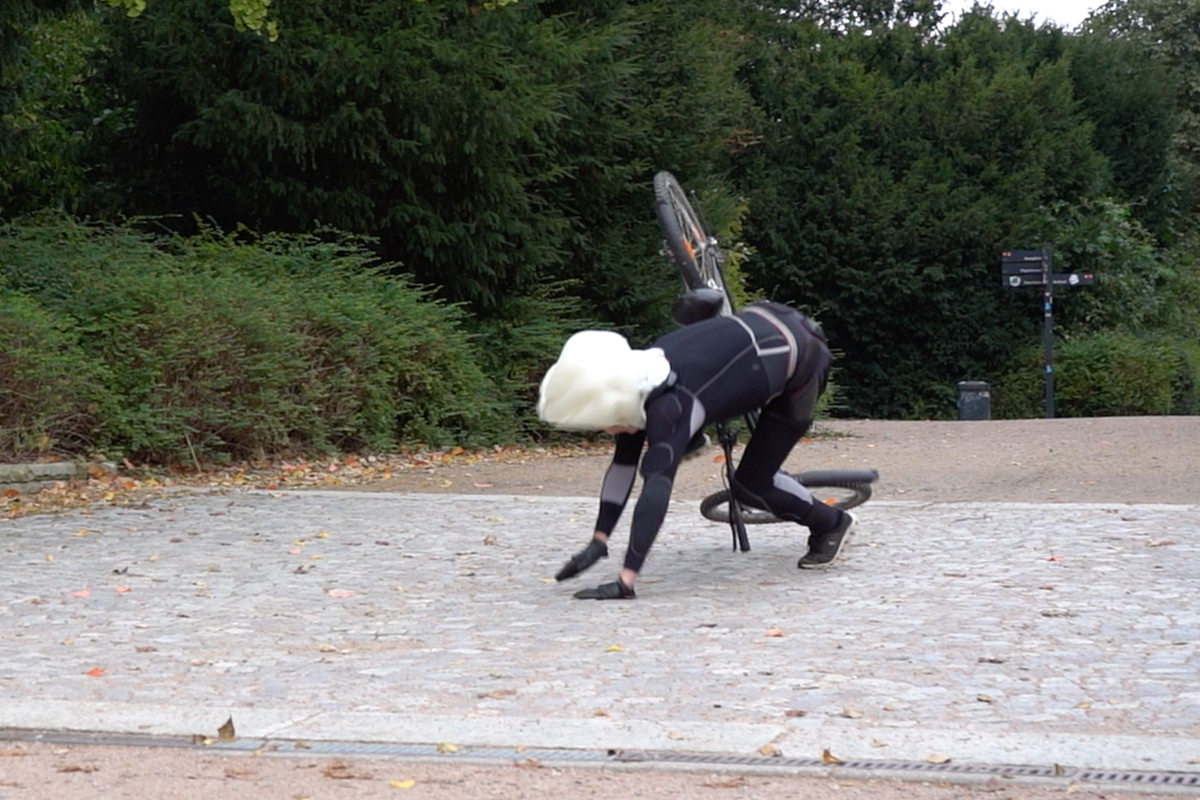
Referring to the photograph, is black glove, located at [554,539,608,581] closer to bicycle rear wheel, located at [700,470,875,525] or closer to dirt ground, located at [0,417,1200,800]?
bicycle rear wheel, located at [700,470,875,525]

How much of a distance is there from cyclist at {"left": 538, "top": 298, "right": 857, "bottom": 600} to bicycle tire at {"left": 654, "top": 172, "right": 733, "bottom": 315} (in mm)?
712

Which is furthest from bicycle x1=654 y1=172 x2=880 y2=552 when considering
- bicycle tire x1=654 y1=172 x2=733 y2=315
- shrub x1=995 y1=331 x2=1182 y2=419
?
shrub x1=995 y1=331 x2=1182 y2=419

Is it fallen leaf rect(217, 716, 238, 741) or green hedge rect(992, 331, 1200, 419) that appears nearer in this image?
fallen leaf rect(217, 716, 238, 741)

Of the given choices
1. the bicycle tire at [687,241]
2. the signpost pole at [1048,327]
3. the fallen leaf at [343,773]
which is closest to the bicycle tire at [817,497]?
the bicycle tire at [687,241]

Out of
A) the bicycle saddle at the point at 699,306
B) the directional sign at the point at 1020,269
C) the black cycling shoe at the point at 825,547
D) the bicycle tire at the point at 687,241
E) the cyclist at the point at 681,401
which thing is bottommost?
the directional sign at the point at 1020,269

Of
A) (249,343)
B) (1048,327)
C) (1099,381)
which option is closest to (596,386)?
(249,343)

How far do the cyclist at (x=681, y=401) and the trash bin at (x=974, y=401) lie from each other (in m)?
22.7

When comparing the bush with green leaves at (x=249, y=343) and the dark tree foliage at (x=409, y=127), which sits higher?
the dark tree foliage at (x=409, y=127)

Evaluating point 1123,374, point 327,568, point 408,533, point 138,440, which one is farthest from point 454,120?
point 1123,374

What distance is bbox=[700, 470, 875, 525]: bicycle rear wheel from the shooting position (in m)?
8.39

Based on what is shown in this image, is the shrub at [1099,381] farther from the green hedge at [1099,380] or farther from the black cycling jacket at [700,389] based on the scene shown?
the black cycling jacket at [700,389]

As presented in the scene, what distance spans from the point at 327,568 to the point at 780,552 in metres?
2.27

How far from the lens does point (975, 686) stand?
17.9 feet

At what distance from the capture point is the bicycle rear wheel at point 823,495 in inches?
330
